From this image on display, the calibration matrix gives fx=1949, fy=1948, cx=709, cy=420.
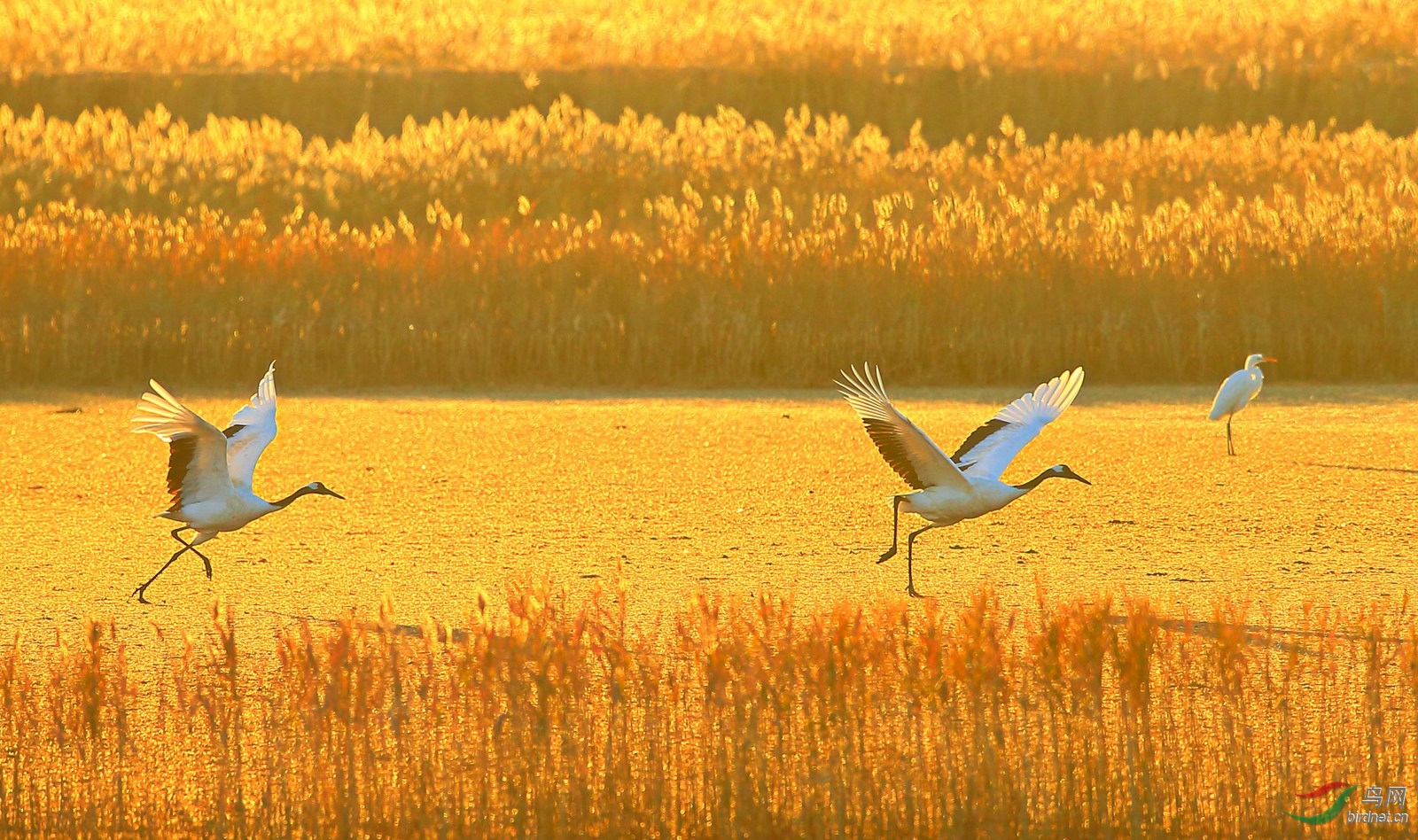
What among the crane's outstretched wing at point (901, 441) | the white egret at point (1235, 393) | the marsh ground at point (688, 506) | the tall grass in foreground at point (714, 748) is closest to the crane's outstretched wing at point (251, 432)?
the marsh ground at point (688, 506)

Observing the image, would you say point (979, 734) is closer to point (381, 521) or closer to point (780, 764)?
point (780, 764)

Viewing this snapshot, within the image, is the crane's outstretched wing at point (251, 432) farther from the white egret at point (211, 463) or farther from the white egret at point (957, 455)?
the white egret at point (957, 455)

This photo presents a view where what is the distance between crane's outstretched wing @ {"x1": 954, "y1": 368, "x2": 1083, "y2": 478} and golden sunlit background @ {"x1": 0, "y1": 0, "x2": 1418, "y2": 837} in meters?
0.64

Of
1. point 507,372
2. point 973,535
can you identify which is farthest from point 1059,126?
point 973,535

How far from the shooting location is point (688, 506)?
11258 millimetres

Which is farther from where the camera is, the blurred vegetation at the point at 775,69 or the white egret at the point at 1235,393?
the blurred vegetation at the point at 775,69

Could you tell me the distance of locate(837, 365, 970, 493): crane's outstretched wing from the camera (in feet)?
24.4

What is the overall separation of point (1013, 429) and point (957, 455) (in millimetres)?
277

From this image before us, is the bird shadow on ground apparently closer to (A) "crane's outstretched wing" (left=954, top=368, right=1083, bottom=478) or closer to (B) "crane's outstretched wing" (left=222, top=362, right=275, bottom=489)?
(A) "crane's outstretched wing" (left=954, top=368, right=1083, bottom=478)

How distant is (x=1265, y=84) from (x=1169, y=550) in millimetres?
23189

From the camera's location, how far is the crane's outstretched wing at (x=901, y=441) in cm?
743

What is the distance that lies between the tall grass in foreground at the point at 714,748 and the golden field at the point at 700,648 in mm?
16

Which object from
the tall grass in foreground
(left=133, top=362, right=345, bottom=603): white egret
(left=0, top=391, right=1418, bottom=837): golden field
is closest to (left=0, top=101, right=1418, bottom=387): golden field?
(left=0, top=391, right=1418, bottom=837): golden field

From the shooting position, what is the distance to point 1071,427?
14328mm
